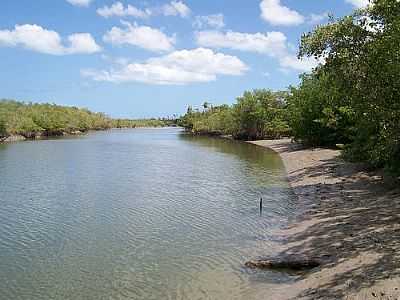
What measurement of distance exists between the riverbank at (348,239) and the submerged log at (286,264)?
1.59ft

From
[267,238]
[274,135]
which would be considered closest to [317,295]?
[267,238]

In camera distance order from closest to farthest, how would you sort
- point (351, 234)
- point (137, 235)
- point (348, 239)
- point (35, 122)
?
point (348, 239)
point (351, 234)
point (137, 235)
point (35, 122)

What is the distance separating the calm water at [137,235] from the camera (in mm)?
13969

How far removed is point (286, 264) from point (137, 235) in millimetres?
7361

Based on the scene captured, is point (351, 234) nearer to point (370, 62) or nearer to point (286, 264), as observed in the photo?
point (286, 264)

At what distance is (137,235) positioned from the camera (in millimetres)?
19844

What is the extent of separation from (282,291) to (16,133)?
117m

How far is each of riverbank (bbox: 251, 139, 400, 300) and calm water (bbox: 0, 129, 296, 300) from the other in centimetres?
118

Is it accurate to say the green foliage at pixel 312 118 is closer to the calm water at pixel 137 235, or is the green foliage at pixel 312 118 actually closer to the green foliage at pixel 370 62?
the calm water at pixel 137 235

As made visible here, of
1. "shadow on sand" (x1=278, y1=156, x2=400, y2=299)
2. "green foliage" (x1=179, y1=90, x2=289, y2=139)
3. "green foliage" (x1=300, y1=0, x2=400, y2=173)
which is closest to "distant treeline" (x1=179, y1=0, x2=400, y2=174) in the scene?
"green foliage" (x1=300, y1=0, x2=400, y2=173)

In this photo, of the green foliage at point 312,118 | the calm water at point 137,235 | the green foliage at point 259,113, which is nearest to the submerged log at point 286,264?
the calm water at point 137,235

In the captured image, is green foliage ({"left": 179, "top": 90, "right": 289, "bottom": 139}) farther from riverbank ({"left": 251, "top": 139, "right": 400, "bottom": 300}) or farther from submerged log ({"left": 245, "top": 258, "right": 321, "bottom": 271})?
submerged log ({"left": 245, "top": 258, "right": 321, "bottom": 271})

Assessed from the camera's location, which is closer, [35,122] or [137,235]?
[137,235]

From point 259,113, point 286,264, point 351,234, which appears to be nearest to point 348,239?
point 351,234
